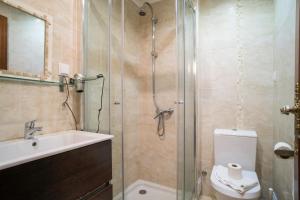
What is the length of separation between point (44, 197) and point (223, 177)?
1388 millimetres

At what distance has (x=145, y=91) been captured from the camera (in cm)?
241

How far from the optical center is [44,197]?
81cm

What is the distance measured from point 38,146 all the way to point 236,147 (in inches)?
70.7

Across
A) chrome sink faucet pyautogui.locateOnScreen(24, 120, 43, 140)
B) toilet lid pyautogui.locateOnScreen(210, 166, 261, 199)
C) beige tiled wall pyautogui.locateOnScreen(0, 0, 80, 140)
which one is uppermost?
beige tiled wall pyautogui.locateOnScreen(0, 0, 80, 140)

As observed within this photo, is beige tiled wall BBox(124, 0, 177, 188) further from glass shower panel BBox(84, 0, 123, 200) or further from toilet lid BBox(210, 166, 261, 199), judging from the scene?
toilet lid BBox(210, 166, 261, 199)

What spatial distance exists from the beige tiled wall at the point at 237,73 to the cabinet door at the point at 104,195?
126cm

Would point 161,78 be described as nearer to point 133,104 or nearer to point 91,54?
point 133,104

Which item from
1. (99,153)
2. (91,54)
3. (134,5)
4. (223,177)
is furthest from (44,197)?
(134,5)

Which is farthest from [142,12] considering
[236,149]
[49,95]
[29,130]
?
[236,149]

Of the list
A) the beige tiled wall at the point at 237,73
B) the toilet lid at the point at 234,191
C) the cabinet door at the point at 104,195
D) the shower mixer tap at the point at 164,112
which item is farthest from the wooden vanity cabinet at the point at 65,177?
the beige tiled wall at the point at 237,73

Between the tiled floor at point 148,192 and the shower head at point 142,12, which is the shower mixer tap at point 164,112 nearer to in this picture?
the tiled floor at point 148,192

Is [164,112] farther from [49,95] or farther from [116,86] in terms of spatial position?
[49,95]

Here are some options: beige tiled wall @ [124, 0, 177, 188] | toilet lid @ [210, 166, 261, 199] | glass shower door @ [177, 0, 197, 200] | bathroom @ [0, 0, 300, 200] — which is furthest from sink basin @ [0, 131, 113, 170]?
toilet lid @ [210, 166, 261, 199]

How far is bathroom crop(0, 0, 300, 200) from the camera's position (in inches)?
42.1
